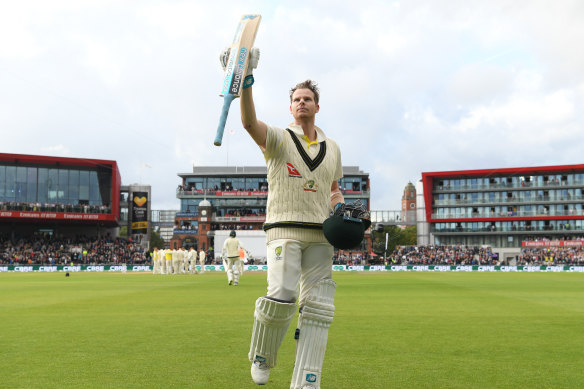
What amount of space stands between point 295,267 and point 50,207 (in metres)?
67.2

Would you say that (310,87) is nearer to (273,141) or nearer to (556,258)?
(273,141)

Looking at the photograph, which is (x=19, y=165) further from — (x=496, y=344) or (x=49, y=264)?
(x=496, y=344)

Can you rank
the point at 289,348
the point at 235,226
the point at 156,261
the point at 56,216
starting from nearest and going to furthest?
the point at 289,348 < the point at 156,261 < the point at 56,216 < the point at 235,226

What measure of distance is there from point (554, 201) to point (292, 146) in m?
89.6

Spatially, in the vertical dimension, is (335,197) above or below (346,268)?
above

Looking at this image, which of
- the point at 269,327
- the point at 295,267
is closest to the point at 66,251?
the point at 269,327

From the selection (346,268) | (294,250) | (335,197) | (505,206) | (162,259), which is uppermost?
(505,206)

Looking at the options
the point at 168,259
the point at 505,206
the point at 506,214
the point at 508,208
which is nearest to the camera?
the point at 168,259

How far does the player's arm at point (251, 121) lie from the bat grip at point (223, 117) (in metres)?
0.17

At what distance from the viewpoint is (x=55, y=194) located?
6969cm

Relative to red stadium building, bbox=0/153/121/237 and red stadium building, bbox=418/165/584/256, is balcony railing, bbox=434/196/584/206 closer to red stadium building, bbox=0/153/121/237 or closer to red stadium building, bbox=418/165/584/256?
red stadium building, bbox=418/165/584/256

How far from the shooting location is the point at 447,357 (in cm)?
623

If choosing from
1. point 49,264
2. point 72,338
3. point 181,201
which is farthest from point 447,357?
point 181,201

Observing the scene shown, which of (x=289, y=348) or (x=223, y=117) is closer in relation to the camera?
(x=223, y=117)
